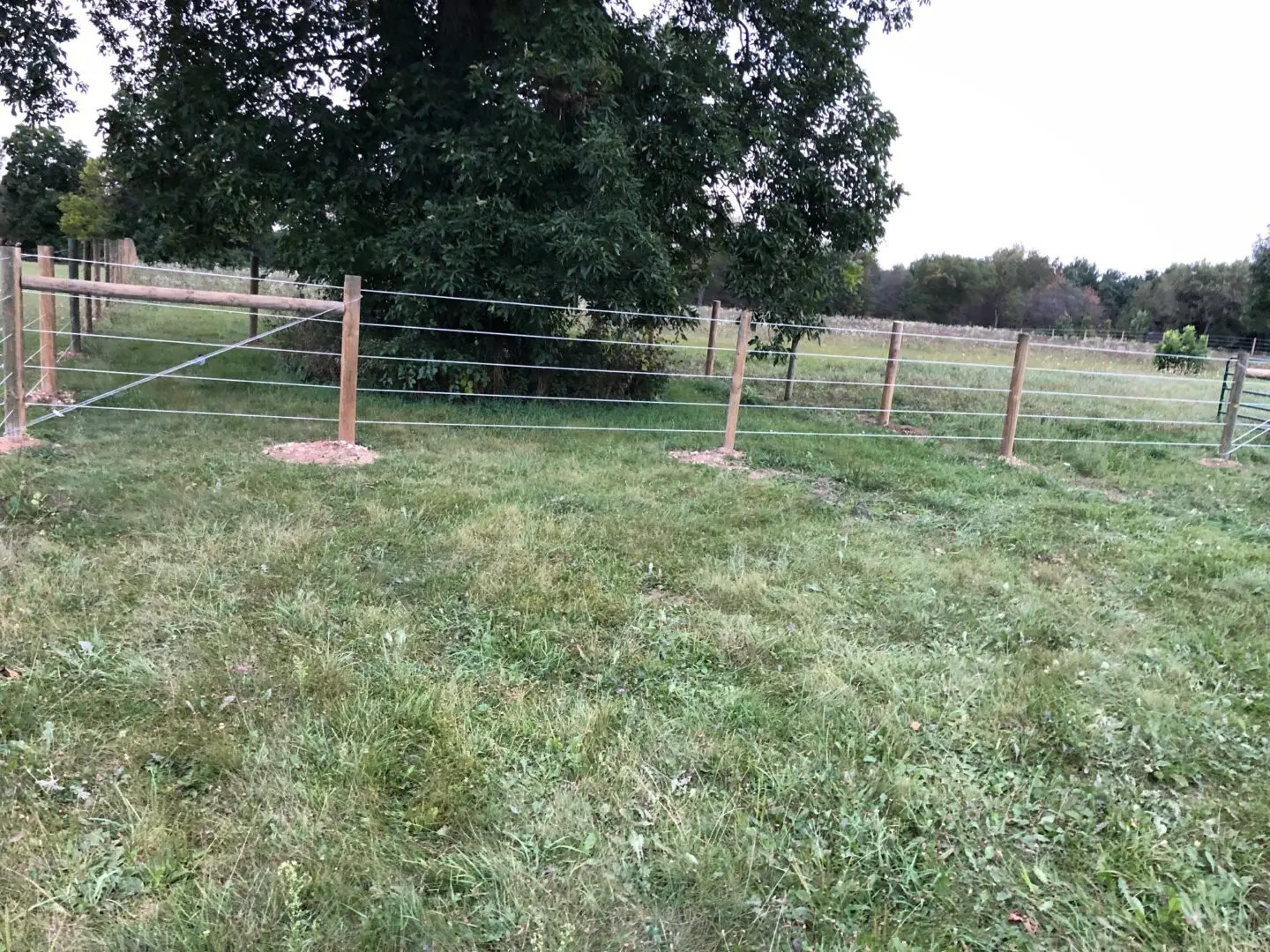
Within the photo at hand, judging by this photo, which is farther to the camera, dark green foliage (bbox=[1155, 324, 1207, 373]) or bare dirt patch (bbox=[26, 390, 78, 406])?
dark green foliage (bbox=[1155, 324, 1207, 373])

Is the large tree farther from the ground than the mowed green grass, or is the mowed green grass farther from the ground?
the large tree

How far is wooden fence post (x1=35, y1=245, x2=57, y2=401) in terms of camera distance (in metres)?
6.14

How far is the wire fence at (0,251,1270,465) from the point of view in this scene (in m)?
7.24

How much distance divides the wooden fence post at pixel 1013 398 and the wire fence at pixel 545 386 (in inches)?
0.9

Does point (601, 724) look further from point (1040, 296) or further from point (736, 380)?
point (1040, 296)

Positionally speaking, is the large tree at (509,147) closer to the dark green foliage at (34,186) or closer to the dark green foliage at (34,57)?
the dark green foliage at (34,57)

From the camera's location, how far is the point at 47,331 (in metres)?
6.25

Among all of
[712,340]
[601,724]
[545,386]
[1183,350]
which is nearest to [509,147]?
[545,386]

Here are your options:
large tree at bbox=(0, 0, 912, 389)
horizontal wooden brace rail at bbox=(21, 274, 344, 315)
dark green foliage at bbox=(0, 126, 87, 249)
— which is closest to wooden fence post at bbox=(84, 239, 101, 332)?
large tree at bbox=(0, 0, 912, 389)

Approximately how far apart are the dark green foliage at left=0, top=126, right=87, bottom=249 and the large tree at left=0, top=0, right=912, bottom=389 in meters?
39.7

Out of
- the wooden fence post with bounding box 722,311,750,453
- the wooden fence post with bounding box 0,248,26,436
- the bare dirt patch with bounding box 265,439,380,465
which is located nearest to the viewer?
the wooden fence post with bounding box 0,248,26,436

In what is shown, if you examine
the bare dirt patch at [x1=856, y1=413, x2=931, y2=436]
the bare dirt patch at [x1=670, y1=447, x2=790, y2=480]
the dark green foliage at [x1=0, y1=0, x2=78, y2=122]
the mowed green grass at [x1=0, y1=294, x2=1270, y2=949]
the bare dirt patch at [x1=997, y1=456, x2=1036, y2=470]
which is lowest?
the mowed green grass at [x1=0, y1=294, x2=1270, y2=949]

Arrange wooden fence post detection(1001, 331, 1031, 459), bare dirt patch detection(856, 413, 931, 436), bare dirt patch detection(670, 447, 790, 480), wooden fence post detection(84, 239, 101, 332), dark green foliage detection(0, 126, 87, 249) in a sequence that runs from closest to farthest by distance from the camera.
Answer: bare dirt patch detection(670, 447, 790, 480)
wooden fence post detection(1001, 331, 1031, 459)
bare dirt patch detection(856, 413, 931, 436)
wooden fence post detection(84, 239, 101, 332)
dark green foliage detection(0, 126, 87, 249)

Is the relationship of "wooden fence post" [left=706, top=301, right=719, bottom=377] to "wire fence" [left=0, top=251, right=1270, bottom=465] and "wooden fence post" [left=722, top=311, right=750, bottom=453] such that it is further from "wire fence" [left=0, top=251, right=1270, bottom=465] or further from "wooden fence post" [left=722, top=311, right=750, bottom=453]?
"wooden fence post" [left=722, top=311, right=750, bottom=453]
